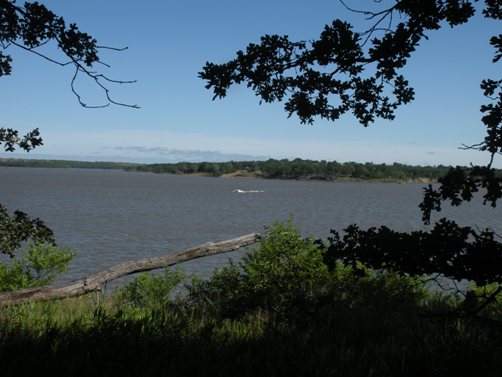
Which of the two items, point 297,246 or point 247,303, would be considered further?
point 297,246

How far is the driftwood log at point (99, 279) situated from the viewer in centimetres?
913

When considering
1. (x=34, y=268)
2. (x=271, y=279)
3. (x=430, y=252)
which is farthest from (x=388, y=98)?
(x=34, y=268)

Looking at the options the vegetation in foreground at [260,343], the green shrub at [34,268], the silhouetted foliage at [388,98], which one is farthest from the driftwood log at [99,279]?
the silhouetted foliage at [388,98]

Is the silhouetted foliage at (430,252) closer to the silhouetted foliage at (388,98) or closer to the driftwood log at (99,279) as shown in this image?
the silhouetted foliage at (388,98)

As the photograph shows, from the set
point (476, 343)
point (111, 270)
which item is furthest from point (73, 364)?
point (111, 270)

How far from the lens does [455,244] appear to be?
3.92 m

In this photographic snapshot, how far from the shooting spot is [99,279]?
1046 centimetres

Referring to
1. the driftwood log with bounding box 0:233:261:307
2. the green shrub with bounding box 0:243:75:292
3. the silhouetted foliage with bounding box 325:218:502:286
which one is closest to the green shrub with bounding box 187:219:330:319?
the driftwood log with bounding box 0:233:261:307

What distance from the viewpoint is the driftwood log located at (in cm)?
913

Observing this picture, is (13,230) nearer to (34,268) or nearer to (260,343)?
(34,268)

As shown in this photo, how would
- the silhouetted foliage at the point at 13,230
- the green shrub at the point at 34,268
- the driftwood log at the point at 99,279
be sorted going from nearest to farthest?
1. the silhouetted foliage at the point at 13,230
2. the driftwood log at the point at 99,279
3. the green shrub at the point at 34,268

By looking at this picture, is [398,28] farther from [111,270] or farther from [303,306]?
[111,270]

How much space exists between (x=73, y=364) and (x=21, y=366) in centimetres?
48

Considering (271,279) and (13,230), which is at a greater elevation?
(13,230)
